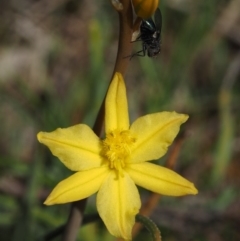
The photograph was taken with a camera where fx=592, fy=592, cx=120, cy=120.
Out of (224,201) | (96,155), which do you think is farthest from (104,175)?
(224,201)

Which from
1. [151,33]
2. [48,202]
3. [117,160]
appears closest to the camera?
[48,202]

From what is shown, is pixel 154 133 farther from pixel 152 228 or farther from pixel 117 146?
pixel 152 228

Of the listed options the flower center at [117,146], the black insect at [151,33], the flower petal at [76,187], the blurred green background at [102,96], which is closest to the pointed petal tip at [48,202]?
the flower petal at [76,187]

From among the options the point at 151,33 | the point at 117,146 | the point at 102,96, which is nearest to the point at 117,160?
the point at 117,146

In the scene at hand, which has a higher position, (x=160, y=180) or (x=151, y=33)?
(x=151, y=33)

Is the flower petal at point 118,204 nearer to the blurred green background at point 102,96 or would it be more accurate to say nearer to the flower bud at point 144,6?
the flower bud at point 144,6
